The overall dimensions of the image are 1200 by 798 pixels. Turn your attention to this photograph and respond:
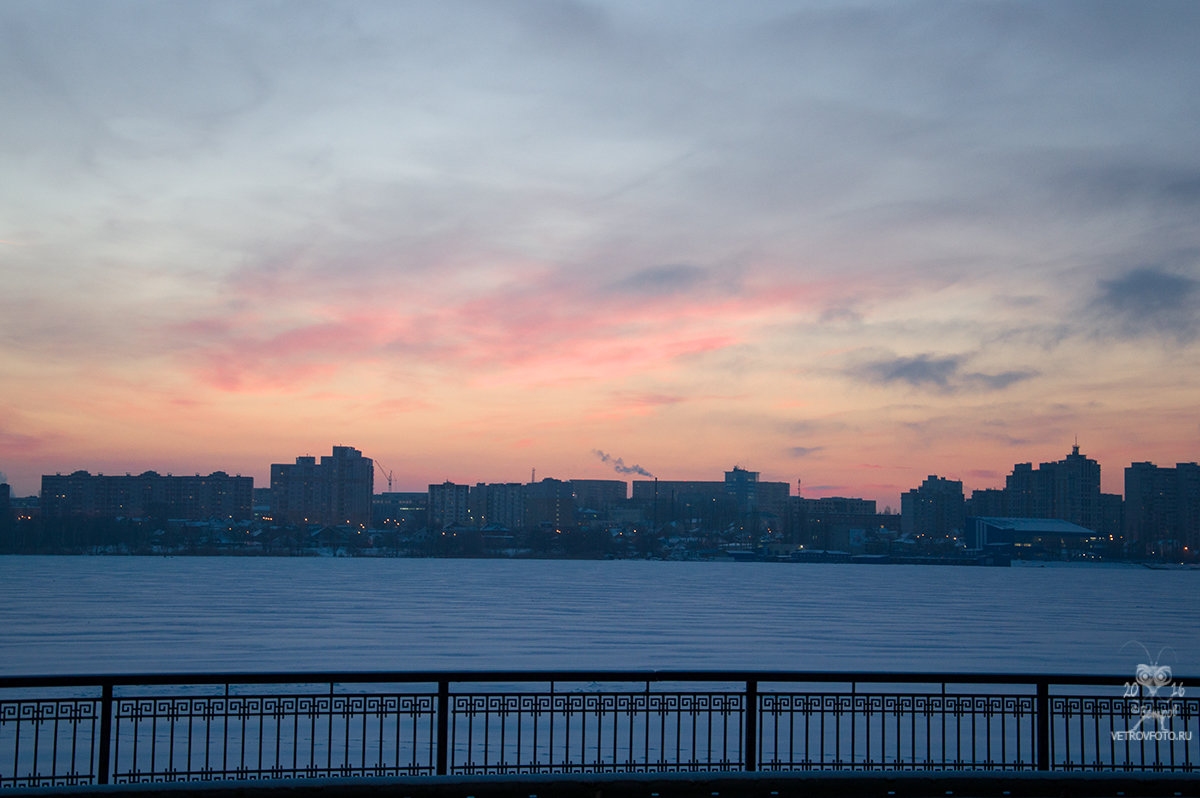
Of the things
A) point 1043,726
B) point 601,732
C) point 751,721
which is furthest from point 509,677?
point 601,732

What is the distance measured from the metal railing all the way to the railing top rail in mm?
33

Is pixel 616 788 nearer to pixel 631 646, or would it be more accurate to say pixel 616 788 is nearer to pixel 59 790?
pixel 59 790

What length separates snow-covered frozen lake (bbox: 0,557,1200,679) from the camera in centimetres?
A: 4578

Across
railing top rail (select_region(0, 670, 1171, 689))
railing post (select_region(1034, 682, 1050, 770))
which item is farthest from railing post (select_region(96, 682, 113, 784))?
railing post (select_region(1034, 682, 1050, 770))

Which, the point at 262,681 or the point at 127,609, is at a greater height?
the point at 262,681

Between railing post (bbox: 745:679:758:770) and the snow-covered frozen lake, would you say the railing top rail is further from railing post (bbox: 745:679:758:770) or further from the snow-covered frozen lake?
the snow-covered frozen lake

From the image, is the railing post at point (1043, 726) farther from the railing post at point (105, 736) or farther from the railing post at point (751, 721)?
the railing post at point (105, 736)

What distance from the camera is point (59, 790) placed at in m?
9.10

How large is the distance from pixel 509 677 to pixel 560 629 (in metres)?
52.8

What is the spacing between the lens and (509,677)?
37.2 feet

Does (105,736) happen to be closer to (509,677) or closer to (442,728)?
(442,728)

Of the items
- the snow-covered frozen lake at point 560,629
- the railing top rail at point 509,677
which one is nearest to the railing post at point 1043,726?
the railing top rail at point 509,677

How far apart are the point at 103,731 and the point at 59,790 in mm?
1238

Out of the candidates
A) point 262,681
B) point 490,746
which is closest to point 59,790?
point 262,681
